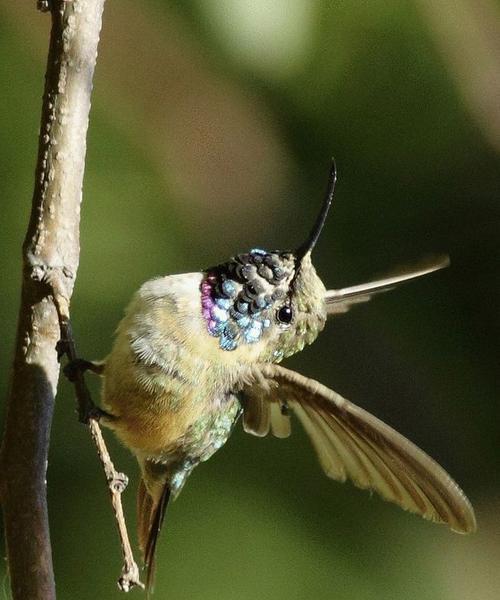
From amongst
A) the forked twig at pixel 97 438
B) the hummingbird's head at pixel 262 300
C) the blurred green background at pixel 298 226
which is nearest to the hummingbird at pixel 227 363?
the hummingbird's head at pixel 262 300

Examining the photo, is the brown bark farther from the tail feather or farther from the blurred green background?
the blurred green background

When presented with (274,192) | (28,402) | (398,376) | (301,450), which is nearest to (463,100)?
(274,192)

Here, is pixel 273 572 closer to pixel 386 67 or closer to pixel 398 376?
pixel 398 376

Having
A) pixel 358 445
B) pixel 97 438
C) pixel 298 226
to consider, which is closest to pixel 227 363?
pixel 358 445

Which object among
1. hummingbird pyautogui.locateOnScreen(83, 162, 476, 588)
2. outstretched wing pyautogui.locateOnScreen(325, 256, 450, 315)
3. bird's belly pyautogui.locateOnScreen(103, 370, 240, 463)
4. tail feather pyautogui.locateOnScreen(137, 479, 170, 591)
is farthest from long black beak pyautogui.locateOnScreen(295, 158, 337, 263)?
tail feather pyautogui.locateOnScreen(137, 479, 170, 591)

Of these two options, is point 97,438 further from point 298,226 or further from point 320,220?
point 298,226

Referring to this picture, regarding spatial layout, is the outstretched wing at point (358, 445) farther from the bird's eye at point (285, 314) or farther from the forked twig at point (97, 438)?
the forked twig at point (97, 438)

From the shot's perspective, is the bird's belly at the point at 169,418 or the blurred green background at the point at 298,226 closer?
the bird's belly at the point at 169,418
